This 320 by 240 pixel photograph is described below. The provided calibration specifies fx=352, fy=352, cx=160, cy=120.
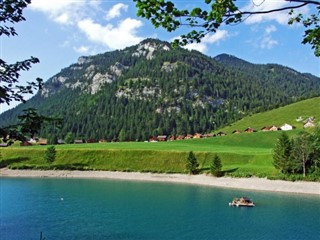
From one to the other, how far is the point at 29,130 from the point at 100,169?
390 ft

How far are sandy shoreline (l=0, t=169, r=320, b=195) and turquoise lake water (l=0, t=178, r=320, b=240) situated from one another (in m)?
6.32

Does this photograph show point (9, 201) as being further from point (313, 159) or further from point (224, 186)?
point (313, 159)

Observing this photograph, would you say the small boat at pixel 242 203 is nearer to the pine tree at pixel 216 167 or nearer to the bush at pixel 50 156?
the pine tree at pixel 216 167

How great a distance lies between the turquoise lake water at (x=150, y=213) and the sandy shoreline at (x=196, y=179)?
6.32m

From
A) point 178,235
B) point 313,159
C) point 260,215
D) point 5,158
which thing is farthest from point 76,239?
point 5,158

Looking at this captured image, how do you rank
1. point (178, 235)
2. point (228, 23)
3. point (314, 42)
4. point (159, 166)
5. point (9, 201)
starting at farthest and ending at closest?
point (159, 166)
point (9, 201)
point (178, 235)
point (314, 42)
point (228, 23)

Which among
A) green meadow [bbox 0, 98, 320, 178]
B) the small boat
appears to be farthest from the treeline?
the small boat

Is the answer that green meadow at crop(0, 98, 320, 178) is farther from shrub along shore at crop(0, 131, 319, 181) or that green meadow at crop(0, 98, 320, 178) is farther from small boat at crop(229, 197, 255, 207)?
small boat at crop(229, 197, 255, 207)

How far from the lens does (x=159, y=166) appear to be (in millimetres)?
128625

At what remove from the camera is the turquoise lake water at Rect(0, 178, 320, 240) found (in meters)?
55.0

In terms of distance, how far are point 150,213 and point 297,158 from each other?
52.4m

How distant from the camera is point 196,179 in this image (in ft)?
371

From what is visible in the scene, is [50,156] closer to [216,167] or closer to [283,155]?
[216,167]

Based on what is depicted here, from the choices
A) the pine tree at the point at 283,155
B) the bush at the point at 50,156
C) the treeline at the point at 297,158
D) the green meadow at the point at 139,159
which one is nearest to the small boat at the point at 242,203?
the pine tree at the point at 283,155
